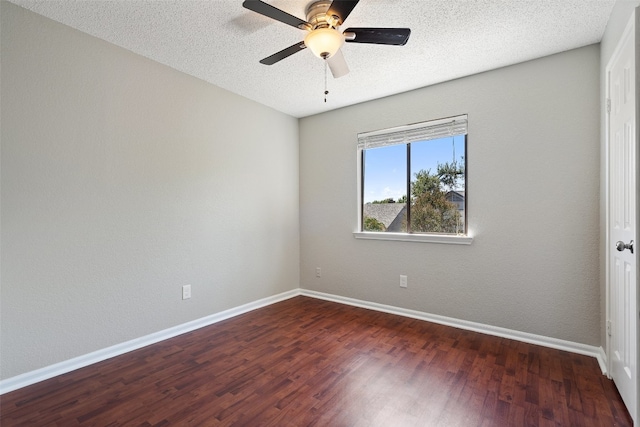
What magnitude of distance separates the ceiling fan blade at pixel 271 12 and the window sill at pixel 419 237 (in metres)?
2.29

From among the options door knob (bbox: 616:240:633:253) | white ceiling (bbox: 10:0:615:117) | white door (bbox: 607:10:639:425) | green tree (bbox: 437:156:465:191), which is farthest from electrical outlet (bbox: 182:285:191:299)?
door knob (bbox: 616:240:633:253)

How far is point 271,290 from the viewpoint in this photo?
383cm

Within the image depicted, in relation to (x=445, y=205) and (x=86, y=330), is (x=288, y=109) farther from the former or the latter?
(x=86, y=330)

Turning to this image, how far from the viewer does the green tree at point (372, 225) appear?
367 cm

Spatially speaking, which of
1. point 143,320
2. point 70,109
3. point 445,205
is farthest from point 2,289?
point 445,205

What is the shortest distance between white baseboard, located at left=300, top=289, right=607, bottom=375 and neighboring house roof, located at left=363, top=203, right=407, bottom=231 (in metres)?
0.95

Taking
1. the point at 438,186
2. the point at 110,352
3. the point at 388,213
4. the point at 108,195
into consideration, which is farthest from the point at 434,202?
the point at 110,352

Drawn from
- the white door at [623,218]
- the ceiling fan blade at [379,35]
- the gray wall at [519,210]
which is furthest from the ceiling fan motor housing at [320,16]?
the gray wall at [519,210]

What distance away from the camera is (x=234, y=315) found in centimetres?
332

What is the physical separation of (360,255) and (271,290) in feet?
4.03

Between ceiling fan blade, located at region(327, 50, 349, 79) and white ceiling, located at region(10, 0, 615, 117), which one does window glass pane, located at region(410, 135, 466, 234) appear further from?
ceiling fan blade, located at region(327, 50, 349, 79)

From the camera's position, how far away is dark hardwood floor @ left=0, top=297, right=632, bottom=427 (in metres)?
1.67

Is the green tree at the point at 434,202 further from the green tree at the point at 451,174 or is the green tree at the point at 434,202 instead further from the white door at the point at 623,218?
the white door at the point at 623,218

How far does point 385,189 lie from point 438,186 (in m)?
0.63
